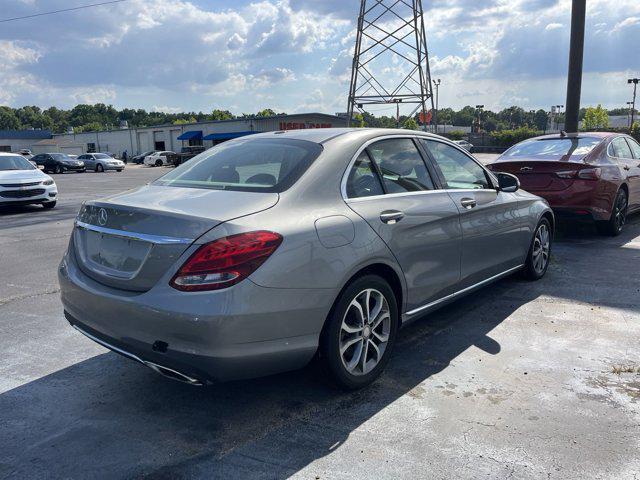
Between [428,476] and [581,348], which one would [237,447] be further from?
[581,348]

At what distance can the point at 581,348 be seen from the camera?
4.06 m

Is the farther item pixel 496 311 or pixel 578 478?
pixel 496 311

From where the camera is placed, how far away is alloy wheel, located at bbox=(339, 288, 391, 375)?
3309 mm

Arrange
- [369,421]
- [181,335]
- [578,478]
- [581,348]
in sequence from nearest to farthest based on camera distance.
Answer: [578,478]
[181,335]
[369,421]
[581,348]

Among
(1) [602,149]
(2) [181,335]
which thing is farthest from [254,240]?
(1) [602,149]

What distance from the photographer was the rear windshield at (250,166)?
3.33 m

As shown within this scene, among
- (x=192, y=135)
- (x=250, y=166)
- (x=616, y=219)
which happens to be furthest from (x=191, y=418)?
(x=192, y=135)

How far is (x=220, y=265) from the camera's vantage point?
2.71 meters

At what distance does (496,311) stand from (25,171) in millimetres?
12752

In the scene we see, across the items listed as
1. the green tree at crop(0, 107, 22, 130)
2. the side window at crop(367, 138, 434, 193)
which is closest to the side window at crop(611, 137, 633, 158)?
the side window at crop(367, 138, 434, 193)

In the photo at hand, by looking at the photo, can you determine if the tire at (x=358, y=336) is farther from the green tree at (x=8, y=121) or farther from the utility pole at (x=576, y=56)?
the green tree at (x=8, y=121)

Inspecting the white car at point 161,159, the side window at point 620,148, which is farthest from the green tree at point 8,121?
the side window at point 620,148

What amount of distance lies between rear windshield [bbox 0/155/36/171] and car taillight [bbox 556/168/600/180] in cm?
1277

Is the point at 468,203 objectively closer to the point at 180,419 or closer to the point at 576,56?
the point at 180,419
